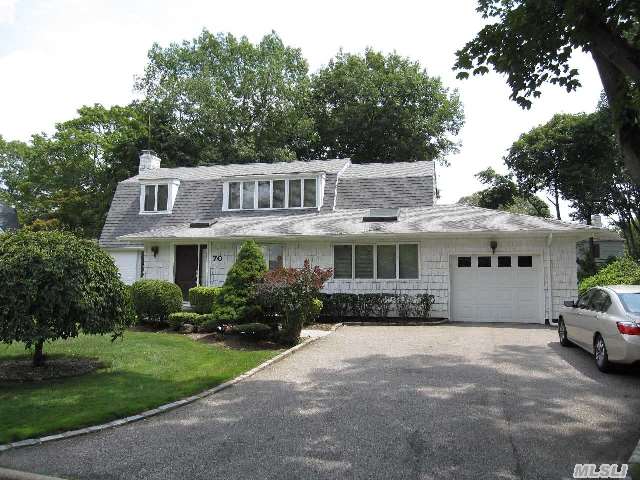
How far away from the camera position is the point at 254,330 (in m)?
11.8

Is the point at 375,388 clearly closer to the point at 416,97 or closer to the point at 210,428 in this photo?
the point at 210,428

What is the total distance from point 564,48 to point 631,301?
4.40 m

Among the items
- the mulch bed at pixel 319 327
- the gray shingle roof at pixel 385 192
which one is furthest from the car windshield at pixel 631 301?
the gray shingle roof at pixel 385 192

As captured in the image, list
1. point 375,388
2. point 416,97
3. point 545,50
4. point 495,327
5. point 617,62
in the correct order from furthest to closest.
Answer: point 416,97 → point 495,327 → point 545,50 → point 375,388 → point 617,62

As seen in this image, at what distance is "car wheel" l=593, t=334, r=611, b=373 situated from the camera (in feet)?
27.0

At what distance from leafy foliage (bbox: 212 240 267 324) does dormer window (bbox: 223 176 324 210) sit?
314 inches

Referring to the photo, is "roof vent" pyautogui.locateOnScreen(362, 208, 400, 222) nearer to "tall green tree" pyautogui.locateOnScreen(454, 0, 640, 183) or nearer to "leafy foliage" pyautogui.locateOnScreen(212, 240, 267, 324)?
"leafy foliage" pyautogui.locateOnScreen(212, 240, 267, 324)

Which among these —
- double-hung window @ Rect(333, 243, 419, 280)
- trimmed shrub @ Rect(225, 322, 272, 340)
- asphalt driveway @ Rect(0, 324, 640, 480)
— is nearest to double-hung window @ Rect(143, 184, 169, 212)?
double-hung window @ Rect(333, 243, 419, 280)

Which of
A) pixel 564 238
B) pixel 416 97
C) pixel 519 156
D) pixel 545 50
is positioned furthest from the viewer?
pixel 416 97

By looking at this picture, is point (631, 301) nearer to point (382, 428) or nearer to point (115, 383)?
point (382, 428)

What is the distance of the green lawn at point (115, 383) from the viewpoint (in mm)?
5898

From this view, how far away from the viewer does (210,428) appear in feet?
18.6

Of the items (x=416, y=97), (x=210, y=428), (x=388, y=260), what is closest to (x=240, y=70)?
(x=416, y=97)

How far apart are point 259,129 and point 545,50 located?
3329cm
